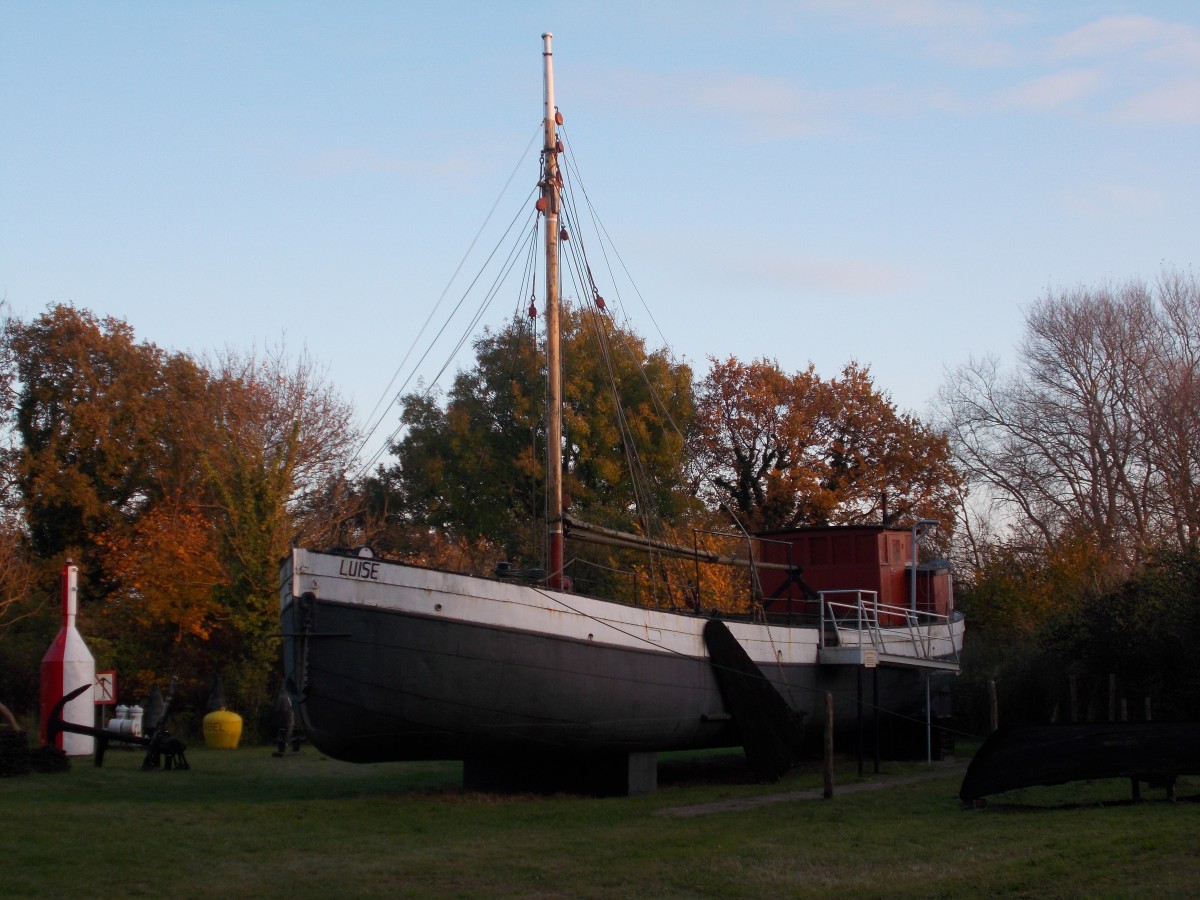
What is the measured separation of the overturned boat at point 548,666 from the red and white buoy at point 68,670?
7.10 meters

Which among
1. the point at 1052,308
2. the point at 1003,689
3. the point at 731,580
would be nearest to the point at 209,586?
the point at 731,580

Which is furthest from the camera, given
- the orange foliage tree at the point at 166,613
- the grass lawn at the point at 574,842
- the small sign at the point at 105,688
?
the orange foliage tree at the point at 166,613

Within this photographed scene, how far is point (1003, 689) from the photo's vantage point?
27656mm

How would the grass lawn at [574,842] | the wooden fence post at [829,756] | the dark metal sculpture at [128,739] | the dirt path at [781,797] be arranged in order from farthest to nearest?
the dark metal sculpture at [128,739] < the wooden fence post at [829,756] < the dirt path at [781,797] < the grass lawn at [574,842]

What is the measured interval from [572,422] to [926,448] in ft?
40.3

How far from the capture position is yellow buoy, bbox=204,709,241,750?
25.8 m

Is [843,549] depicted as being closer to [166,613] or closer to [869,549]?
[869,549]

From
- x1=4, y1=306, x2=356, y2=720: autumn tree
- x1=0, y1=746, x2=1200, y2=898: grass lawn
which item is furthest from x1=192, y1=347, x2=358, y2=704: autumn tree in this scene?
x1=0, y1=746, x2=1200, y2=898: grass lawn

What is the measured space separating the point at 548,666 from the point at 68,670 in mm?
9717

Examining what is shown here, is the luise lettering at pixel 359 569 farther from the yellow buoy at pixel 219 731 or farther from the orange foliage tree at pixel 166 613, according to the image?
the orange foliage tree at pixel 166 613

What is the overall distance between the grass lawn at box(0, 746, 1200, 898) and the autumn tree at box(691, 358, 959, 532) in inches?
974

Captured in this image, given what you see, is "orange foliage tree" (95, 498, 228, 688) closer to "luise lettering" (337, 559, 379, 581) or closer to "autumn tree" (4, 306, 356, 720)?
"autumn tree" (4, 306, 356, 720)

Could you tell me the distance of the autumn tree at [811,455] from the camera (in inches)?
1634

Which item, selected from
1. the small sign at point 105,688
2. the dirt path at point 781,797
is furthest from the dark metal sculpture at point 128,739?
the dirt path at point 781,797
